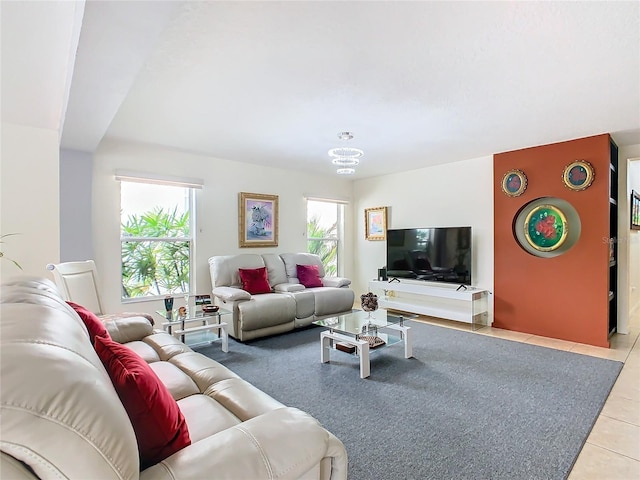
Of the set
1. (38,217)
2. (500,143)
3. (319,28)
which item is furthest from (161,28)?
(500,143)

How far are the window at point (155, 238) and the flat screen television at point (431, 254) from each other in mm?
3123

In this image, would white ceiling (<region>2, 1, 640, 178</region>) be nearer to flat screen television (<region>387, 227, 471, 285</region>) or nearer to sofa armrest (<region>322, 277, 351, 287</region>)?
flat screen television (<region>387, 227, 471, 285</region>)

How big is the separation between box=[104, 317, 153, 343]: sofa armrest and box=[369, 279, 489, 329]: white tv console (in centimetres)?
366

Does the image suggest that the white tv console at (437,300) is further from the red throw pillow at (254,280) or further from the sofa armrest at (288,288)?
the red throw pillow at (254,280)

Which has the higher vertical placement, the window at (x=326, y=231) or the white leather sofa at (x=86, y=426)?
the window at (x=326, y=231)

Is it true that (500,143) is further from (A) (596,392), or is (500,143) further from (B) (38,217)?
(B) (38,217)

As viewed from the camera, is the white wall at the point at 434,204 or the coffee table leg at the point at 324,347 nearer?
the coffee table leg at the point at 324,347

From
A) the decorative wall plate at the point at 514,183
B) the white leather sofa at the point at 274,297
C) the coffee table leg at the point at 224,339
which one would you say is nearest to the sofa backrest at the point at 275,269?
the white leather sofa at the point at 274,297

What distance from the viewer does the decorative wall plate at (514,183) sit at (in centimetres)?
431

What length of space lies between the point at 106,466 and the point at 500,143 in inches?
180

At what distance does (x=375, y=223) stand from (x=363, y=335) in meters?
3.18

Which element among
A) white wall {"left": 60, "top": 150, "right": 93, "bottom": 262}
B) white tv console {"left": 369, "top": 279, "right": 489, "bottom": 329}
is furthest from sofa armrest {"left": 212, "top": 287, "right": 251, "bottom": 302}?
white tv console {"left": 369, "top": 279, "right": 489, "bottom": 329}

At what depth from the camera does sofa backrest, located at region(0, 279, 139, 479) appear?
613mm

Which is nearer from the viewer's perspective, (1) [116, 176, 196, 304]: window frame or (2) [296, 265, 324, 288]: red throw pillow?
(1) [116, 176, 196, 304]: window frame
